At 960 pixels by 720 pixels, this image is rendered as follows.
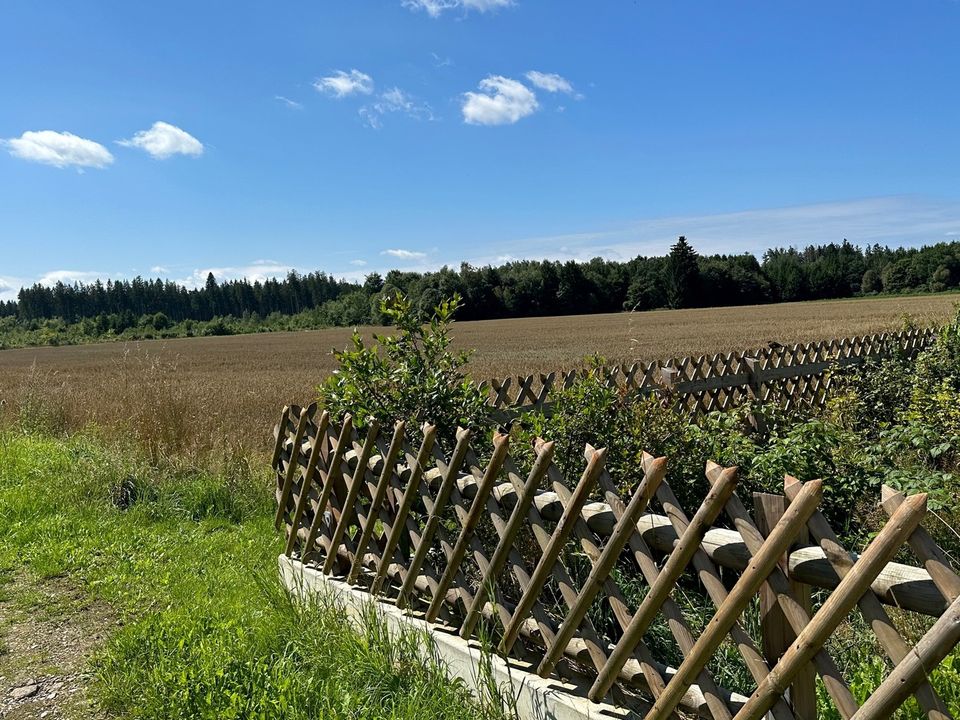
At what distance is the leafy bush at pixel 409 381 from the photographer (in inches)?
164

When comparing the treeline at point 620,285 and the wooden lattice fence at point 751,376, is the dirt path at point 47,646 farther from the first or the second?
the treeline at point 620,285

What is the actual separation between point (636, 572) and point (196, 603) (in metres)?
2.89

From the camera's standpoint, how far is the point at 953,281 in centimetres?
8894

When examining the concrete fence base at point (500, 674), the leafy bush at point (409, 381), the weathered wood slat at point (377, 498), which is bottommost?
the concrete fence base at point (500, 674)

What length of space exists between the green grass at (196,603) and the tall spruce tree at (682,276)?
77773mm

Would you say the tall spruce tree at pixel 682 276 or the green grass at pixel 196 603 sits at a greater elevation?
the tall spruce tree at pixel 682 276

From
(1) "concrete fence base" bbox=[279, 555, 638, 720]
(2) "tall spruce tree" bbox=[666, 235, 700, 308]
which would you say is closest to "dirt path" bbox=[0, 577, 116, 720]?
(1) "concrete fence base" bbox=[279, 555, 638, 720]

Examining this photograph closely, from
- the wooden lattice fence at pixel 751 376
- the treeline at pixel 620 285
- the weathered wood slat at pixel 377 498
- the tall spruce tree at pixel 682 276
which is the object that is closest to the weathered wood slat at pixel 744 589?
the weathered wood slat at pixel 377 498

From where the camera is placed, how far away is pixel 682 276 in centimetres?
8269

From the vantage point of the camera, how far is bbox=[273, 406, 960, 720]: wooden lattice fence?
5.79 feet

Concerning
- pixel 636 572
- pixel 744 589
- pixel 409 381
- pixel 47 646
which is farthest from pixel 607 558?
pixel 47 646

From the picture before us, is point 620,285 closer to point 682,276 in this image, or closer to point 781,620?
point 682,276

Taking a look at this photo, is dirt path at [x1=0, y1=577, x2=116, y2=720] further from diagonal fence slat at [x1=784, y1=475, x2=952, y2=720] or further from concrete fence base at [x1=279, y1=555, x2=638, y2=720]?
diagonal fence slat at [x1=784, y1=475, x2=952, y2=720]

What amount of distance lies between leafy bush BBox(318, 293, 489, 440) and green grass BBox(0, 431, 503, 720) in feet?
3.96
